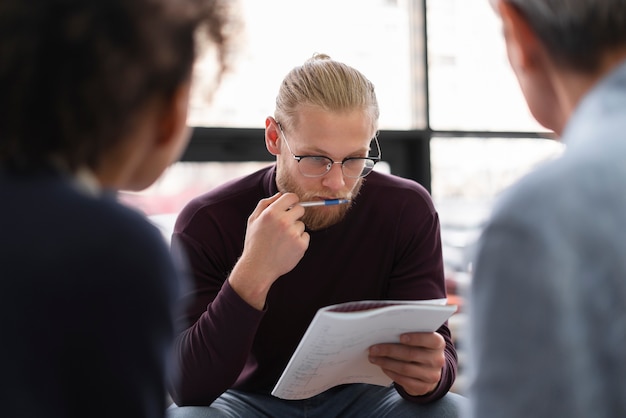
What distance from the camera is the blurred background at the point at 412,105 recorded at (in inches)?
95.4

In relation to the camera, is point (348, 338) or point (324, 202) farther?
point (324, 202)

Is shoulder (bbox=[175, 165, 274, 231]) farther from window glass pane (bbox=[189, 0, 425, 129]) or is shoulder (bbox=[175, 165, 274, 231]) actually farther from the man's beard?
window glass pane (bbox=[189, 0, 425, 129])

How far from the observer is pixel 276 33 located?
2504mm

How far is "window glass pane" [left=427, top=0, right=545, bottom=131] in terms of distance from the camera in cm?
275

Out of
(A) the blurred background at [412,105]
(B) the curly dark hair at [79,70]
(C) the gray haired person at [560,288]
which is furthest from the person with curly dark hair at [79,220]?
(A) the blurred background at [412,105]

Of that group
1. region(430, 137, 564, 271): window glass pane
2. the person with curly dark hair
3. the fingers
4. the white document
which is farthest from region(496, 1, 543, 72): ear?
region(430, 137, 564, 271): window glass pane

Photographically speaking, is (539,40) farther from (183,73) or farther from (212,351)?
(212,351)

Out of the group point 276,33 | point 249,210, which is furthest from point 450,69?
point 249,210

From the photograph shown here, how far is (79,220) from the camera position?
64 cm

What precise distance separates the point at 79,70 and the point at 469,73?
239 cm

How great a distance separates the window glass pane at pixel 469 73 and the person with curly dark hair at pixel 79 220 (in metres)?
2.15

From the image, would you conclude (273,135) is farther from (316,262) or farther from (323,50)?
(323,50)

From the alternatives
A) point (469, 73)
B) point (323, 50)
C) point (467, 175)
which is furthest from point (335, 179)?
point (469, 73)

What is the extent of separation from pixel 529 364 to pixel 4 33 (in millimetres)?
589
